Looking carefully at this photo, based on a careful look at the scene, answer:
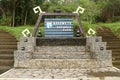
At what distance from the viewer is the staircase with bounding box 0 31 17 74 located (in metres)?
9.29

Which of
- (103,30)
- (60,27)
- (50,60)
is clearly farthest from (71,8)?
(50,60)

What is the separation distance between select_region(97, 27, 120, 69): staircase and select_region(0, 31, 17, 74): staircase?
4.19m

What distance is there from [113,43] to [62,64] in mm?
4228

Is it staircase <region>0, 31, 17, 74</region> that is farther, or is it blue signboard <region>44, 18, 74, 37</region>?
blue signboard <region>44, 18, 74, 37</region>

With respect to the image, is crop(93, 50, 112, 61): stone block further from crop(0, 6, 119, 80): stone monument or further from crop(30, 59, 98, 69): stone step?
crop(30, 59, 98, 69): stone step

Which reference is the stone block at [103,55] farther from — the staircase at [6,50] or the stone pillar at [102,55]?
the staircase at [6,50]

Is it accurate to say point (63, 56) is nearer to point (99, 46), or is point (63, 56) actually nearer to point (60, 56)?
point (60, 56)

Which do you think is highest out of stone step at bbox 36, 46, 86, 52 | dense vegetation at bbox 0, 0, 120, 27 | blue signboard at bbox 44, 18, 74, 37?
dense vegetation at bbox 0, 0, 120, 27

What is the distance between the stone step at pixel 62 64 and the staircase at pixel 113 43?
135 centimetres

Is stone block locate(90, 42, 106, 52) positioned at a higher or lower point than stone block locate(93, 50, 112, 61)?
higher

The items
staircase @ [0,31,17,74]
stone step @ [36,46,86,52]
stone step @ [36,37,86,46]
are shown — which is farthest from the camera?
stone step @ [36,37,86,46]

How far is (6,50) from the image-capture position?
10.4m

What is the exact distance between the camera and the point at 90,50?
953cm

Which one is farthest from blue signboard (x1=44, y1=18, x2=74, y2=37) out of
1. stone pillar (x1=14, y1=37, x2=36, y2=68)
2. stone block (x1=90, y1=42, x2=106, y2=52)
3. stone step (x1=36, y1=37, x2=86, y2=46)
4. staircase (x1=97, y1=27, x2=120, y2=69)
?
staircase (x1=97, y1=27, x2=120, y2=69)
